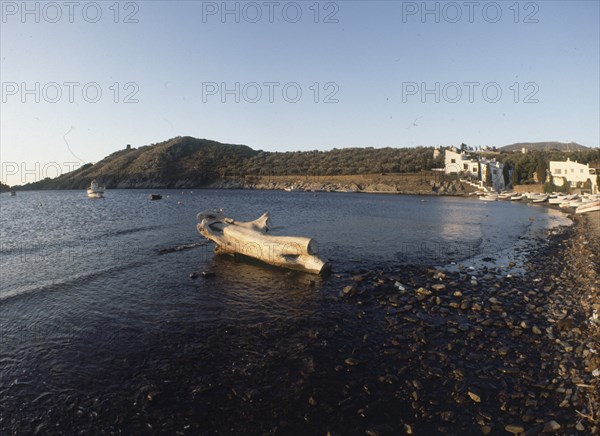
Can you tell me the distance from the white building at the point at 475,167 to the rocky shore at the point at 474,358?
11057 cm

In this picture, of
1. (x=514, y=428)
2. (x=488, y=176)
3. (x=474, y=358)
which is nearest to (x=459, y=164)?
(x=488, y=176)

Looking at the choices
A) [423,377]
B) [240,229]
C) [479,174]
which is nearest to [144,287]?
[240,229]

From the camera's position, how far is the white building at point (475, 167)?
372ft

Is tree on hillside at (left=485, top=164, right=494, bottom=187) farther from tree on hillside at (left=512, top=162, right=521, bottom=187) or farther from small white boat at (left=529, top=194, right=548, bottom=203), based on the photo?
small white boat at (left=529, top=194, right=548, bottom=203)

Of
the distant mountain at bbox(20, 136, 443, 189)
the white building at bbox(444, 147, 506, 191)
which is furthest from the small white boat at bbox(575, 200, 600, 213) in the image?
the distant mountain at bbox(20, 136, 443, 189)

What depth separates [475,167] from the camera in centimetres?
12006

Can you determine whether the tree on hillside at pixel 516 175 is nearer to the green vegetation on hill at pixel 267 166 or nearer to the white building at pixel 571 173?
the white building at pixel 571 173

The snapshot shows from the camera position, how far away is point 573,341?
10227mm

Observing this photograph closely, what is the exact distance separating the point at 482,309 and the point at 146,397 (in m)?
12.0

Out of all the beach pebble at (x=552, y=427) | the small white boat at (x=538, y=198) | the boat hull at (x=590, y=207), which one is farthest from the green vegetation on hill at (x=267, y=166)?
the beach pebble at (x=552, y=427)

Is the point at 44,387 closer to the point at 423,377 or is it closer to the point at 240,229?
the point at 423,377

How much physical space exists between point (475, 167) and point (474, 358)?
127132mm

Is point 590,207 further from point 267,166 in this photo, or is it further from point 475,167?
→ point 267,166

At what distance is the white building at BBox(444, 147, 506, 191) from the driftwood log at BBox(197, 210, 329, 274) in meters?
112
